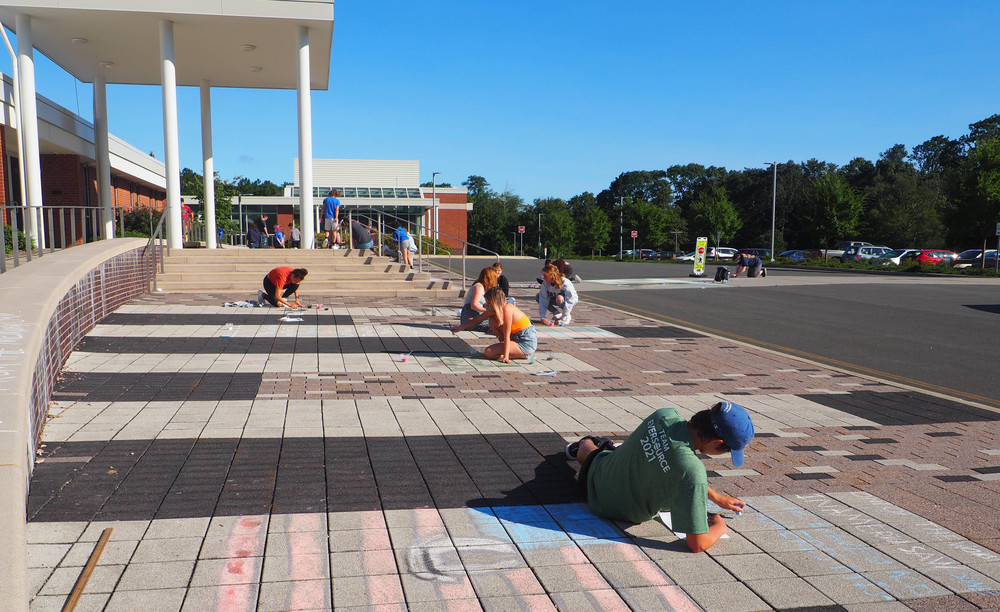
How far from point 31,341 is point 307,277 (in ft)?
41.7

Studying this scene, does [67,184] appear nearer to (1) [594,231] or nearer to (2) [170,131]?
(2) [170,131]

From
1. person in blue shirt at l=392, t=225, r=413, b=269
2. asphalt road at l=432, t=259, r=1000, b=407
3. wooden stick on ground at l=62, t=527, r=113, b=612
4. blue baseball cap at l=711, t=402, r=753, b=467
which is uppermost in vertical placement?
person in blue shirt at l=392, t=225, r=413, b=269

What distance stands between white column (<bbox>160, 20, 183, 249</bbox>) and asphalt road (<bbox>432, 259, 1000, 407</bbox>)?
1095cm

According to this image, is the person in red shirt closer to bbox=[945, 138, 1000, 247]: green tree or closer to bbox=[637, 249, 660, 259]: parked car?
bbox=[945, 138, 1000, 247]: green tree

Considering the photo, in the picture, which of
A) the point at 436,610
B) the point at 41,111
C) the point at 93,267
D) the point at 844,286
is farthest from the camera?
the point at 844,286

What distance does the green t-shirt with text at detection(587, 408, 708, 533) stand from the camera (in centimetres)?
340

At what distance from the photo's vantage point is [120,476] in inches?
170

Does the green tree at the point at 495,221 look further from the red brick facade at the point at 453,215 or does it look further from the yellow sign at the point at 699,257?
the yellow sign at the point at 699,257

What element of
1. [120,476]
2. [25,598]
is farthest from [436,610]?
[120,476]

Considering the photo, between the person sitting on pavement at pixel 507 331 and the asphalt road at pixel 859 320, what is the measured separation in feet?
13.4

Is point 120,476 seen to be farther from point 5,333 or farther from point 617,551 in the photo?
point 617,551

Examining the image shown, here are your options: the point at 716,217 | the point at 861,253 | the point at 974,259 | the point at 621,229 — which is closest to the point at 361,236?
the point at 974,259

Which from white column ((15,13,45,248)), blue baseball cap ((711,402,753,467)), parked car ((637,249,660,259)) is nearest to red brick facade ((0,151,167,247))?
white column ((15,13,45,248))

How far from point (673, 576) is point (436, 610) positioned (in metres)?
1.10
